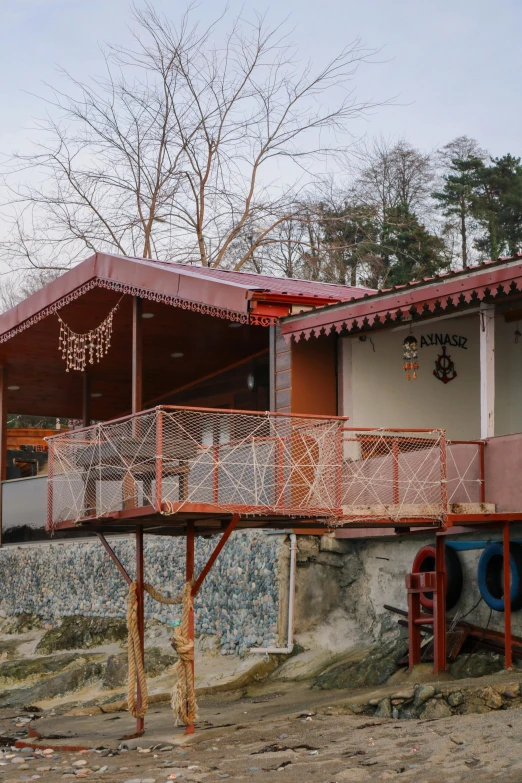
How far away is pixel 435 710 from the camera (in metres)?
10.5

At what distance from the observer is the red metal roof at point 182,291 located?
14.1 metres

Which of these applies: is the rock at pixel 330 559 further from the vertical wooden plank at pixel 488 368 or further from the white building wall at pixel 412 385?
the vertical wooden plank at pixel 488 368

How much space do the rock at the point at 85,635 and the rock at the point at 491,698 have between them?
815 cm

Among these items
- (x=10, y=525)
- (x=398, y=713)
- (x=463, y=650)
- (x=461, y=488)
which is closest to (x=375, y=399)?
(x=461, y=488)

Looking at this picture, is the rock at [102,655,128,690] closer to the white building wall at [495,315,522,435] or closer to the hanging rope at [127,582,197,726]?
the hanging rope at [127,582,197,726]

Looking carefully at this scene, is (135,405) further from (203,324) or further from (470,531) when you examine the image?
(470,531)

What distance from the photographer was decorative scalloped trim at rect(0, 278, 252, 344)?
1432cm

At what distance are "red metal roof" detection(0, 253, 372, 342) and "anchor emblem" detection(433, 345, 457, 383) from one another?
5.00 ft

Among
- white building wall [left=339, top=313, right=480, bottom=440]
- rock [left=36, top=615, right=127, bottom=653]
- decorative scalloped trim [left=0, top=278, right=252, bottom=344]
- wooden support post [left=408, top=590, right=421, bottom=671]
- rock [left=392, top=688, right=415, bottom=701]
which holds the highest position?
decorative scalloped trim [left=0, top=278, right=252, bottom=344]

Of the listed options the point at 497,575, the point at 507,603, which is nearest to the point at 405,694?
the point at 507,603

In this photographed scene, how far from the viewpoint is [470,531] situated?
12.9m

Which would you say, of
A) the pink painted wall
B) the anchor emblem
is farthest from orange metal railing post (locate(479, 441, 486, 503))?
the anchor emblem

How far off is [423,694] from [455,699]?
31 centimetres

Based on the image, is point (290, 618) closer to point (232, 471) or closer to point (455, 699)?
point (232, 471)
